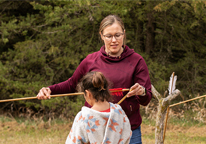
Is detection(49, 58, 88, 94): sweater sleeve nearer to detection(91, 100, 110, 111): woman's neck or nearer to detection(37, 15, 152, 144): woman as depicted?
detection(37, 15, 152, 144): woman

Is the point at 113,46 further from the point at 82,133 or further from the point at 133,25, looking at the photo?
the point at 133,25

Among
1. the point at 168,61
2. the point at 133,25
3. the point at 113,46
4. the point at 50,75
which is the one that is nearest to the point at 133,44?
Result: the point at 133,25

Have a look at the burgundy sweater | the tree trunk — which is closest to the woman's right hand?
the burgundy sweater

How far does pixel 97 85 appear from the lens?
1835 millimetres

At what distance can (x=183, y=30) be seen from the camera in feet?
34.0

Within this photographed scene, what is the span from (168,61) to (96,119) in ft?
30.8

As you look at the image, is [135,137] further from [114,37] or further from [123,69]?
[114,37]

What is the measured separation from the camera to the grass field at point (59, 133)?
6.04 m

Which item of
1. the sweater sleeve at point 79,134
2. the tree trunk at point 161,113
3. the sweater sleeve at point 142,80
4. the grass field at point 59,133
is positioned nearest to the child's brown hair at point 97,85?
the sweater sleeve at point 79,134

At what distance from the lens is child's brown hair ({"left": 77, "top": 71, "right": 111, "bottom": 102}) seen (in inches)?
72.0

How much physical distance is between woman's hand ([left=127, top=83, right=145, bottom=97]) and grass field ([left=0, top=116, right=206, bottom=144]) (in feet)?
13.1

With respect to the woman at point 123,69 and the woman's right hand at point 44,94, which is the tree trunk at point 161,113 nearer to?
the woman at point 123,69

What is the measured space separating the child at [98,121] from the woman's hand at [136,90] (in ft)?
0.63

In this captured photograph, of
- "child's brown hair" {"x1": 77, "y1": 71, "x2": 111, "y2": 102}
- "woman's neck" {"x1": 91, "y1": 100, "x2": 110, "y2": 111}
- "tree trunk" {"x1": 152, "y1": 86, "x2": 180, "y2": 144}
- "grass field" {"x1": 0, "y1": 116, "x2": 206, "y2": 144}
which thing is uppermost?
"child's brown hair" {"x1": 77, "y1": 71, "x2": 111, "y2": 102}
